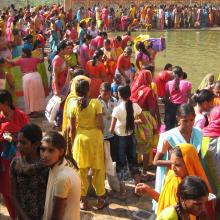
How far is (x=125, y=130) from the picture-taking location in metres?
5.66

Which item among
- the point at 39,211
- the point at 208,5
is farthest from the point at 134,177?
the point at 208,5

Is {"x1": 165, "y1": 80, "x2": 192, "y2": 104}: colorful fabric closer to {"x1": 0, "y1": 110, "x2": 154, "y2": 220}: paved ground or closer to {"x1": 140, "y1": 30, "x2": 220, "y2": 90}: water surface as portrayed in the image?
{"x1": 0, "y1": 110, "x2": 154, "y2": 220}: paved ground

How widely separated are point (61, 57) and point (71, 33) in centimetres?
662

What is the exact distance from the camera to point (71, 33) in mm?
14250

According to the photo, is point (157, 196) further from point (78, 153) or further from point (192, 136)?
point (78, 153)

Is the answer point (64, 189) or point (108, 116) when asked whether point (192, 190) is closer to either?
point (64, 189)

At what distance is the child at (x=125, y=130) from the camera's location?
5.57m

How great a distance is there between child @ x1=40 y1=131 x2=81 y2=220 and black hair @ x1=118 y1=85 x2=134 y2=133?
2.24m

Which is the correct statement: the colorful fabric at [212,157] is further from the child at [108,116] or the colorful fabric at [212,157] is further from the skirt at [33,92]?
the skirt at [33,92]

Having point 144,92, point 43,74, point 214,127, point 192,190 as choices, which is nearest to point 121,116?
point 144,92

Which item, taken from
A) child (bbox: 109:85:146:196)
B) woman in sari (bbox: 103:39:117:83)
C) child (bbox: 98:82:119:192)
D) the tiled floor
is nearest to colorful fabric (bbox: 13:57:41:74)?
woman in sari (bbox: 103:39:117:83)

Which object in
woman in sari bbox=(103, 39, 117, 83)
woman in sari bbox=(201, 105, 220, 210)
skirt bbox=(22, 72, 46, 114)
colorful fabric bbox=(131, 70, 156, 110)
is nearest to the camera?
woman in sari bbox=(201, 105, 220, 210)

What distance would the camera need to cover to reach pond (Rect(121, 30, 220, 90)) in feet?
46.3

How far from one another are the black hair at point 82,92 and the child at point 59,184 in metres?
1.58
